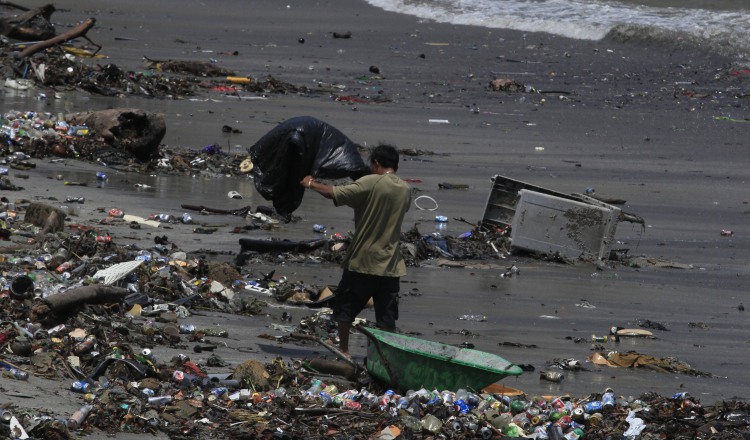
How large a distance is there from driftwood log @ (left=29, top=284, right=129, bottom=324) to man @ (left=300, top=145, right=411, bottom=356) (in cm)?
149

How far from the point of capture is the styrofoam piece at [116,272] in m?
8.11

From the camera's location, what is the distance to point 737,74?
22.4m

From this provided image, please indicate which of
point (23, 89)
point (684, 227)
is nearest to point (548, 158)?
point (684, 227)

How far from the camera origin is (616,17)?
98.5 ft

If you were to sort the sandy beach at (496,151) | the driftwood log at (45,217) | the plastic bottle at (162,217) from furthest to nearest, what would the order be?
the plastic bottle at (162,217)
the driftwood log at (45,217)
the sandy beach at (496,151)

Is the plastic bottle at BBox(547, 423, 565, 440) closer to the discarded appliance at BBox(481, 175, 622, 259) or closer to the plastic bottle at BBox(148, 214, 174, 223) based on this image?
the discarded appliance at BBox(481, 175, 622, 259)

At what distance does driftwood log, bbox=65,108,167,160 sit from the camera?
13125mm

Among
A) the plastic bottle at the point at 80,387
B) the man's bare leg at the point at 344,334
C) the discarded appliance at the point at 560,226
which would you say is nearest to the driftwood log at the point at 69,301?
the plastic bottle at the point at 80,387

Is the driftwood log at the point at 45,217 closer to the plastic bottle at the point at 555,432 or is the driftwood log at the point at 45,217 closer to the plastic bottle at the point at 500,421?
the plastic bottle at the point at 500,421

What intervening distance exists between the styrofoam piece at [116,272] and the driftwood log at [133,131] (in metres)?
4.83

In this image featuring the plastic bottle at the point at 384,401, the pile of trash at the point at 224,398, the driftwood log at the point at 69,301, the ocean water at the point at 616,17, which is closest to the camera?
the pile of trash at the point at 224,398

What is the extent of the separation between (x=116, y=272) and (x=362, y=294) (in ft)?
6.72

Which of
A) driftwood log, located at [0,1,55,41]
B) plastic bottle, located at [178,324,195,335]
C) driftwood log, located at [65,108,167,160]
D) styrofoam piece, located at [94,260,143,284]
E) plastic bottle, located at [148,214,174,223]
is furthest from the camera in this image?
driftwood log, located at [0,1,55,41]

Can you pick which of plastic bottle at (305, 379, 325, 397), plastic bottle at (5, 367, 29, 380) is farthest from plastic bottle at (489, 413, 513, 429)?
plastic bottle at (5, 367, 29, 380)
